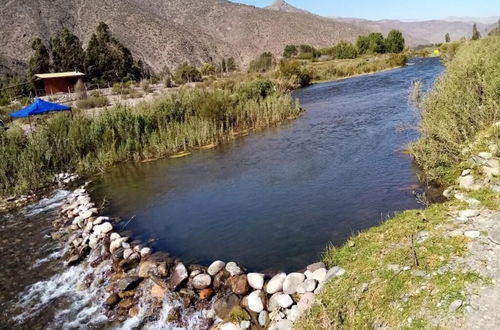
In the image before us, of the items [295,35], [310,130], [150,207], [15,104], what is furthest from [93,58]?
[295,35]

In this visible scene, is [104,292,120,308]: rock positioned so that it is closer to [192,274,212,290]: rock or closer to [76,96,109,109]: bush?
[192,274,212,290]: rock

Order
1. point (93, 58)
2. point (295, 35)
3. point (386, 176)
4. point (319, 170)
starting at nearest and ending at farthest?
point (386, 176), point (319, 170), point (93, 58), point (295, 35)

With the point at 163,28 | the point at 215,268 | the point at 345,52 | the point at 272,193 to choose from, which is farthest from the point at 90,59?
the point at 215,268

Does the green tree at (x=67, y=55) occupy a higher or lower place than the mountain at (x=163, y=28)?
lower

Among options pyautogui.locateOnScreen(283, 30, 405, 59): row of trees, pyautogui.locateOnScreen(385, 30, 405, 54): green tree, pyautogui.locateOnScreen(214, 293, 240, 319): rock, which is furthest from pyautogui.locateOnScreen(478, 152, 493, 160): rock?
pyautogui.locateOnScreen(385, 30, 405, 54): green tree

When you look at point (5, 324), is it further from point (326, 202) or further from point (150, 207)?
point (326, 202)

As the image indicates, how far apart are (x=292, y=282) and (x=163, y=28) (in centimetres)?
7777

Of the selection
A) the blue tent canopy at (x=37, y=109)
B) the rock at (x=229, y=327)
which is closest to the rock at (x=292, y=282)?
the rock at (x=229, y=327)

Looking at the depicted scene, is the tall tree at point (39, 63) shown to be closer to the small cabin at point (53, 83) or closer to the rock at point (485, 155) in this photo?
the small cabin at point (53, 83)

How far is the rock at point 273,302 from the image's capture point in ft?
18.7

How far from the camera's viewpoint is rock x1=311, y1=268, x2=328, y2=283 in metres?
5.84

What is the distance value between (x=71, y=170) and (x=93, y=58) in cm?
3872

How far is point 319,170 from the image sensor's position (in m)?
11.8

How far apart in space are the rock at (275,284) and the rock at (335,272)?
661 millimetres
